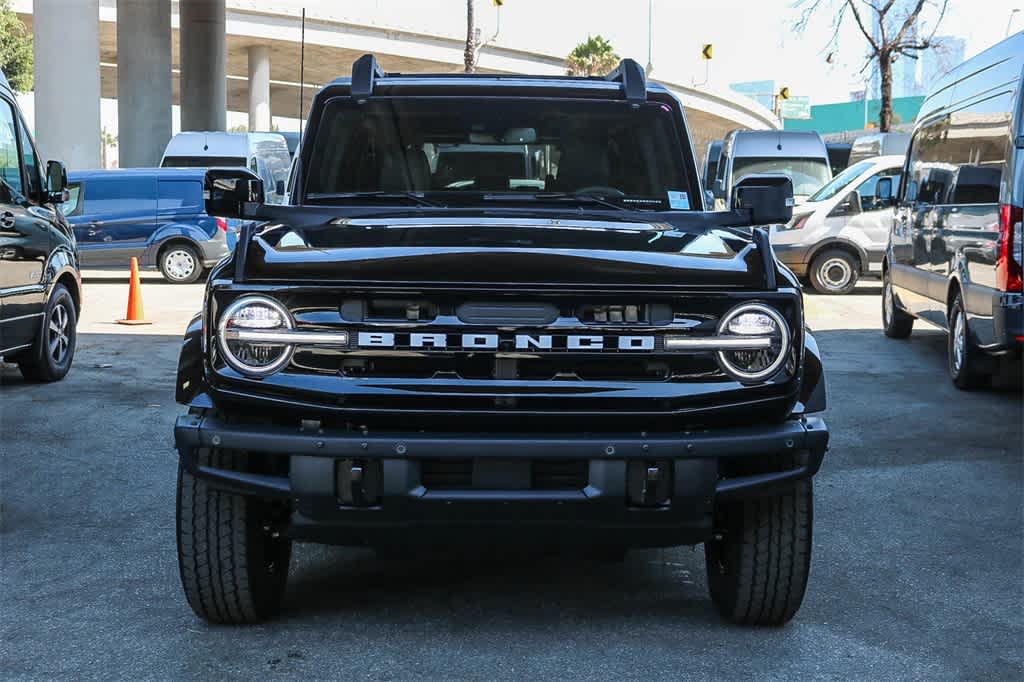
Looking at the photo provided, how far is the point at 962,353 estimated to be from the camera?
10.7m

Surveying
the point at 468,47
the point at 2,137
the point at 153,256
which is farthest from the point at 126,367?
the point at 468,47

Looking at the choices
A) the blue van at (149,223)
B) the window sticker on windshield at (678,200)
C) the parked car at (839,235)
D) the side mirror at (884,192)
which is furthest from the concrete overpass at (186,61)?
the window sticker on windshield at (678,200)

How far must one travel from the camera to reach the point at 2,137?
9961 mm

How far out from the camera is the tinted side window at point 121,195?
2233cm

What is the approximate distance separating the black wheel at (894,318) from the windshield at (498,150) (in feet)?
29.5

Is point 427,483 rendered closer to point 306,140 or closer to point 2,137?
point 306,140

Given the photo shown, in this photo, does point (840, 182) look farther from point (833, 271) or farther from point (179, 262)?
point (179, 262)

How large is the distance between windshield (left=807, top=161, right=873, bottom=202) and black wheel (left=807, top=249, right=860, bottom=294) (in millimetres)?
815

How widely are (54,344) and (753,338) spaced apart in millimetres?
8003

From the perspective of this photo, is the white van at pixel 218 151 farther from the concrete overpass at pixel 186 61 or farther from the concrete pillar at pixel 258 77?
the concrete pillar at pixel 258 77

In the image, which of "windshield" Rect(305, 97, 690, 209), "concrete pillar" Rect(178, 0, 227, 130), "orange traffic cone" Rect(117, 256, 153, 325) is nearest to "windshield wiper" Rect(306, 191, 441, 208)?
"windshield" Rect(305, 97, 690, 209)

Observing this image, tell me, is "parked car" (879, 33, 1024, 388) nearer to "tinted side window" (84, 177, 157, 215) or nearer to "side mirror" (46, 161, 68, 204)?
"side mirror" (46, 161, 68, 204)

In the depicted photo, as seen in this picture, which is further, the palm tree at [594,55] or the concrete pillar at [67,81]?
the palm tree at [594,55]

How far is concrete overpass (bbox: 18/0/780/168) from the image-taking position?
3147 cm
